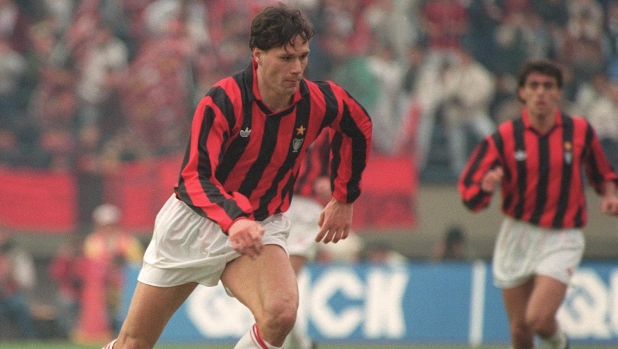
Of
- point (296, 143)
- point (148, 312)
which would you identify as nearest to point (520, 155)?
point (296, 143)

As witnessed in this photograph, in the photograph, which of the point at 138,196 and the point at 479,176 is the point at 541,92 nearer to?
the point at 479,176

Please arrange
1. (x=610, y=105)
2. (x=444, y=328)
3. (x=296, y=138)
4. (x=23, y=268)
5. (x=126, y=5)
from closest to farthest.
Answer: (x=296, y=138), (x=444, y=328), (x=23, y=268), (x=610, y=105), (x=126, y=5)

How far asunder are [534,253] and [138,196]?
7282 mm

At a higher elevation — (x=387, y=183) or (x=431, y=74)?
(x=431, y=74)

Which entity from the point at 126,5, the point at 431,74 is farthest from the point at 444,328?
the point at 126,5

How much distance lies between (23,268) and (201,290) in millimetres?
3041

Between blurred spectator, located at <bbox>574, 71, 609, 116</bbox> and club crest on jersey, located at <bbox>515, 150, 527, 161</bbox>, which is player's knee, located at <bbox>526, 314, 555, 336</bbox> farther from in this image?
blurred spectator, located at <bbox>574, 71, 609, 116</bbox>

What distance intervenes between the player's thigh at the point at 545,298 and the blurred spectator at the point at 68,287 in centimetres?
676

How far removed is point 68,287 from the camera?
11.8m

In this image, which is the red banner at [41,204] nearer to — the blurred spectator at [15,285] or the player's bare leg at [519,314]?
the blurred spectator at [15,285]

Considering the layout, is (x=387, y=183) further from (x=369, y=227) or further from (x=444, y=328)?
(x=444, y=328)

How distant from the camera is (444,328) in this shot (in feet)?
32.9

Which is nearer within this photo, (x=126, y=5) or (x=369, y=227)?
(x=369, y=227)

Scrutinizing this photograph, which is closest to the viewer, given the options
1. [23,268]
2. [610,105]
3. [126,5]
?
[23,268]
